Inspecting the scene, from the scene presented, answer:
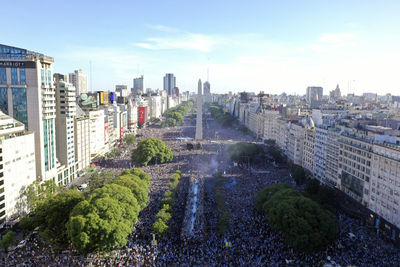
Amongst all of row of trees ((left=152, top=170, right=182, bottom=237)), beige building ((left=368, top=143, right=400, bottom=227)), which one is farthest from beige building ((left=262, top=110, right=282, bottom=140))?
row of trees ((left=152, top=170, right=182, bottom=237))

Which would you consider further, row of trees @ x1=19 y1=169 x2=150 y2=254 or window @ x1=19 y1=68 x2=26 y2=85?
window @ x1=19 y1=68 x2=26 y2=85

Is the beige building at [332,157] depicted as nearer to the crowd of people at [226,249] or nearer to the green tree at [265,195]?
the crowd of people at [226,249]

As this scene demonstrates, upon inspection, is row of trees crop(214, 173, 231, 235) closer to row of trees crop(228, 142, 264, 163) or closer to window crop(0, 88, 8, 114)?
row of trees crop(228, 142, 264, 163)

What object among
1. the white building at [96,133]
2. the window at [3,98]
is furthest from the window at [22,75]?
the white building at [96,133]

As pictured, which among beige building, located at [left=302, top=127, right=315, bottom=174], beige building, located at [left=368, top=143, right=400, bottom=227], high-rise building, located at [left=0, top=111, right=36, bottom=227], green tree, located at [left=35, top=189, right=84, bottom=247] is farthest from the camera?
beige building, located at [left=302, top=127, right=315, bottom=174]

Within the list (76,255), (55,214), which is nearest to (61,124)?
(55,214)

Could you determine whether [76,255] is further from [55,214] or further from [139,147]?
[139,147]
